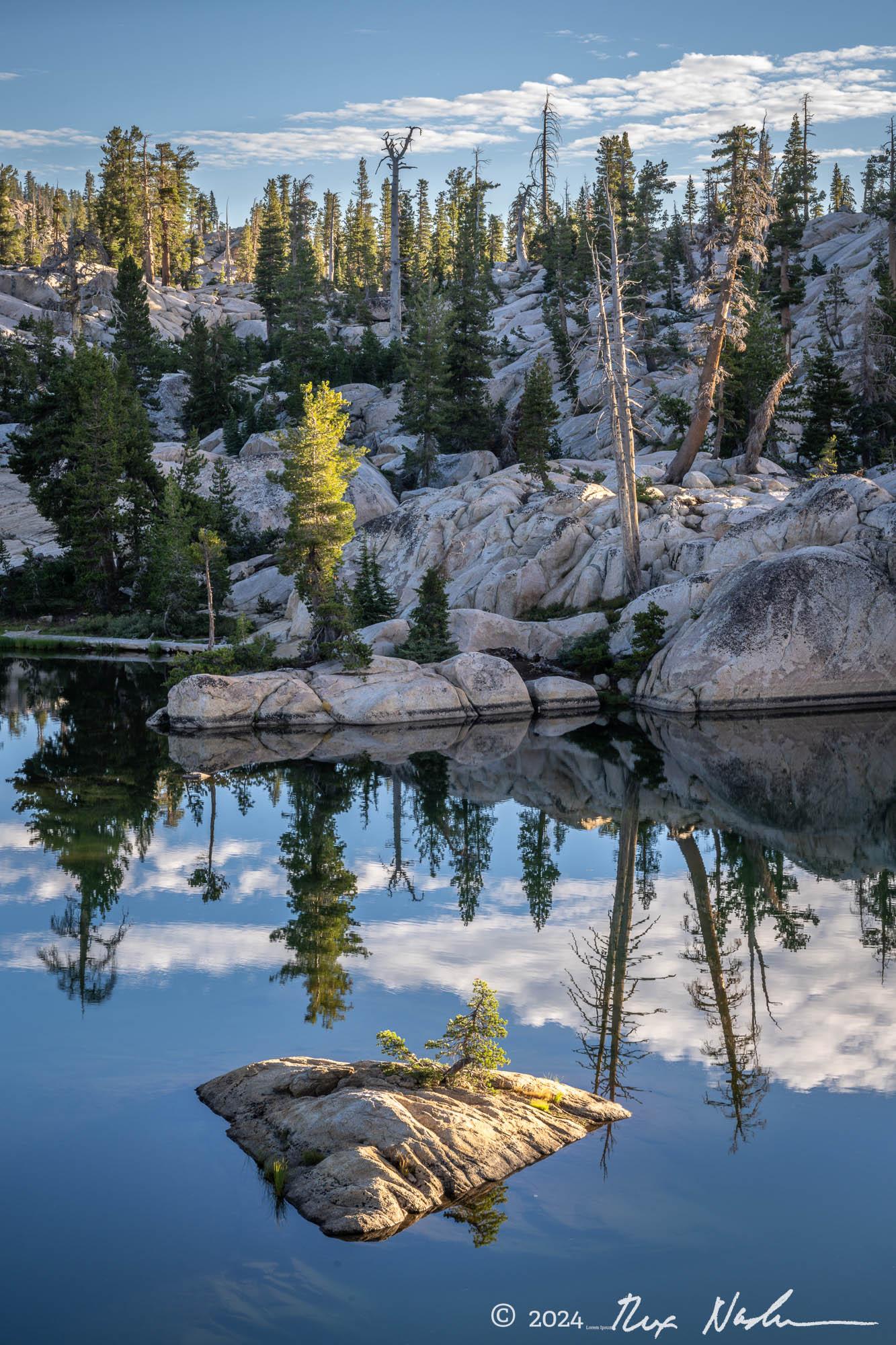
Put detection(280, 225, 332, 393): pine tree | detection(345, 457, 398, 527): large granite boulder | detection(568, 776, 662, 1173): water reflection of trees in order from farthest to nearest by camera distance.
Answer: detection(280, 225, 332, 393): pine tree < detection(345, 457, 398, 527): large granite boulder < detection(568, 776, 662, 1173): water reflection of trees

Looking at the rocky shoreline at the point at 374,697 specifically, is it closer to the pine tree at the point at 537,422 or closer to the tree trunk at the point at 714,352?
the tree trunk at the point at 714,352

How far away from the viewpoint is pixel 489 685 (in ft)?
111

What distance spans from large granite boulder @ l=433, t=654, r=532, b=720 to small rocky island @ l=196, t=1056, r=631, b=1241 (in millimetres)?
22502

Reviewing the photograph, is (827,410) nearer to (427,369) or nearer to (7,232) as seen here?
(427,369)

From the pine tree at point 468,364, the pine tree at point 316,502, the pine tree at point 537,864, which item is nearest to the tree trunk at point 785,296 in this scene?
the pine tree at point 468,364

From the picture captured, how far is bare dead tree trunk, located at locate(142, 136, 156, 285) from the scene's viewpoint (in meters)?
96.2

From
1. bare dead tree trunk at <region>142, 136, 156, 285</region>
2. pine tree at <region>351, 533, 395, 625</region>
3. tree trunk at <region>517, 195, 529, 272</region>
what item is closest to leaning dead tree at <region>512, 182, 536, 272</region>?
tree trunk at <region>517, 195, 529, 272</region>

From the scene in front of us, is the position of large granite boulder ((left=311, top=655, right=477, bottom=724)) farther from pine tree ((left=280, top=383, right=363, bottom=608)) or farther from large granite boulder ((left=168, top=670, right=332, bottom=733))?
pine tree ((left=280, top=383, right=363, bottom=608))

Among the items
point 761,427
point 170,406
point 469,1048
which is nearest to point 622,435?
point 761,427

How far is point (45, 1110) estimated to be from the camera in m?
11.1

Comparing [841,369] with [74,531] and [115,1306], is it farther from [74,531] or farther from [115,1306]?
[115,1306]

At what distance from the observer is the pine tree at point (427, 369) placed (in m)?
52.9

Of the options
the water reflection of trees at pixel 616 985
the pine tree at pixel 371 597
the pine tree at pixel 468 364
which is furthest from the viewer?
the pine tree at pixel 468 364

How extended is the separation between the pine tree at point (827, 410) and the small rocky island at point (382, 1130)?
127 feet
